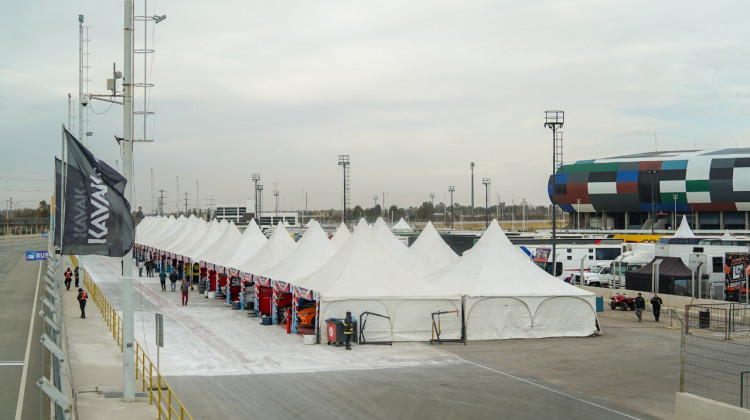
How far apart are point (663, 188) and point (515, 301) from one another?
84124 millimetres

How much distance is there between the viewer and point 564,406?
1712 centimetres

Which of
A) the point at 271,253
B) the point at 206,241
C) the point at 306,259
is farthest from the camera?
the point at 206,241

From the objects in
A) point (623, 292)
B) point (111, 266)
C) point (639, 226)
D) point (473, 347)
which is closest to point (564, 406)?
point (473, 347)

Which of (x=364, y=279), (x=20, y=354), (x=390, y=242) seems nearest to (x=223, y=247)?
(x=390, y=242)

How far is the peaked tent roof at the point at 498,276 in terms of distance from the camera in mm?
27625

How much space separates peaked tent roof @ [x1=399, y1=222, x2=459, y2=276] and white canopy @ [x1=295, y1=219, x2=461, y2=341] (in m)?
11.3

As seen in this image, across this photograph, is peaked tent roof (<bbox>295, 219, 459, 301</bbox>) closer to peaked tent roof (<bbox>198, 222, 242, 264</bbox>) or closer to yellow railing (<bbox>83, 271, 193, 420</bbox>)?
yellow railing (<bbox>83, 271, 193, 420</bbox>)

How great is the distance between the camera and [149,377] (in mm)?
17906

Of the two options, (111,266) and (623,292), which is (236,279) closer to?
(623,292)

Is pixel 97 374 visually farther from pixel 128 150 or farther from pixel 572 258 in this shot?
pixel 572 258

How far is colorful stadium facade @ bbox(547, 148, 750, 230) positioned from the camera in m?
99.5

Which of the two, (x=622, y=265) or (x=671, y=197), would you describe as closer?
(x=622, y=265)

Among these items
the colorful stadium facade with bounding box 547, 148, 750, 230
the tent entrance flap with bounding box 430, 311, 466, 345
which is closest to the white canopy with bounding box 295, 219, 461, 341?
the tent entrance flap with bounding box 430, 311, 466, 345

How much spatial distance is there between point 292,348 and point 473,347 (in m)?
6.04
